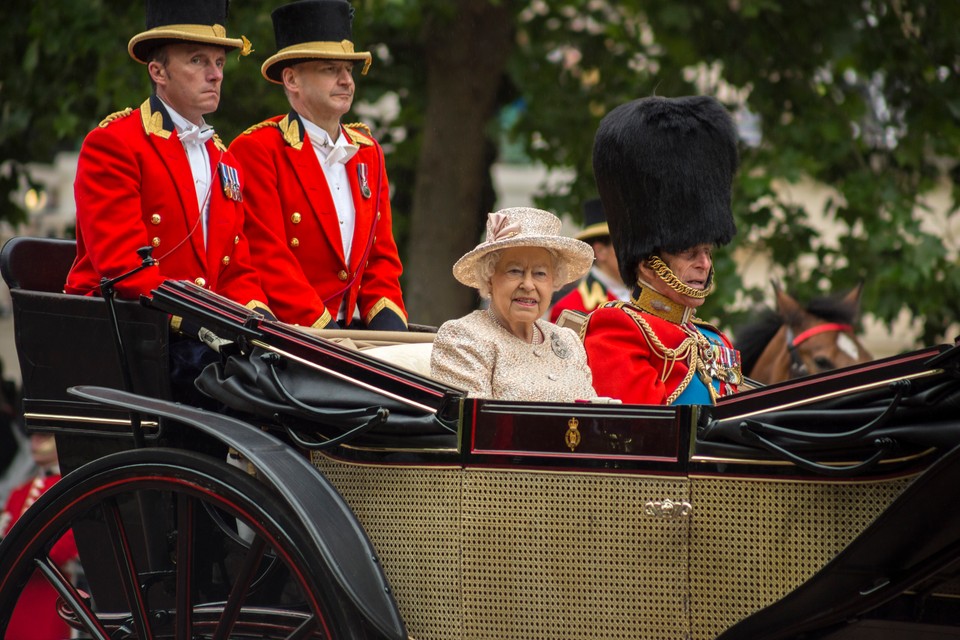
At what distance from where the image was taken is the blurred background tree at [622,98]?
24.9 ft

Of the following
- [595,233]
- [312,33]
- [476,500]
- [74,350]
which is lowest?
[476,500]

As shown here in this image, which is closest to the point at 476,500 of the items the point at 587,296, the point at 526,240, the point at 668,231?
the point at 526,240

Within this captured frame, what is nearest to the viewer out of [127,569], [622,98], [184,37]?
[127,569]

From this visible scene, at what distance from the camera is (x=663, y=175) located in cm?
367

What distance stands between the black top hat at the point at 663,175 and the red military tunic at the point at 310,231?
2.88 feet

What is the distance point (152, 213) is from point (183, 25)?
53 cm

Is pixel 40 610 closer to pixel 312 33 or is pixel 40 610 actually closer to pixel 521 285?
pixel 312 33

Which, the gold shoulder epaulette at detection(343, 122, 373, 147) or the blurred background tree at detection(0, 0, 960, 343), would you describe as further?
the blurred background tree at detection(0, 0, 960, 343)

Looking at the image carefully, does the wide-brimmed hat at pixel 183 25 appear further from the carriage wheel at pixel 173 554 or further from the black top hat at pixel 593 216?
the black top hat at pixel 593 216

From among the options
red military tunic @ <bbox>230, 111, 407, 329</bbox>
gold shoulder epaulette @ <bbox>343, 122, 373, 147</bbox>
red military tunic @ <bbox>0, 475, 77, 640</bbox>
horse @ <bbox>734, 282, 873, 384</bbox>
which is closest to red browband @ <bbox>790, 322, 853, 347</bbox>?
horse @ <bbox>734, 282, 873, 384</bbox>

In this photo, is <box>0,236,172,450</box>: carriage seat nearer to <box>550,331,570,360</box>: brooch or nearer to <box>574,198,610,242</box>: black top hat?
<box>550,331,570,360</box>: brooch

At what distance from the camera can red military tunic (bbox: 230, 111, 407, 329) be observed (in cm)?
404

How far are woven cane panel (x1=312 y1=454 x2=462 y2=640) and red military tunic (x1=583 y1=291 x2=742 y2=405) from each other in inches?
25.4

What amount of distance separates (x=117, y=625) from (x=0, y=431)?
233 inches
